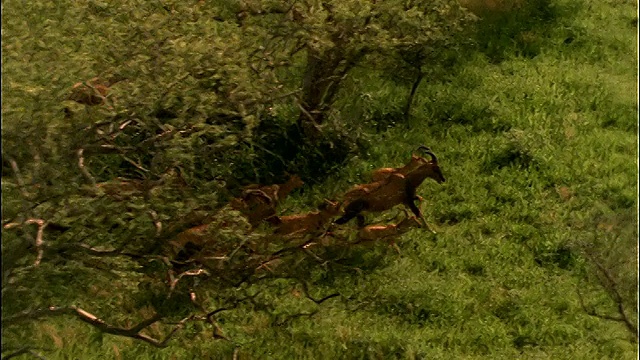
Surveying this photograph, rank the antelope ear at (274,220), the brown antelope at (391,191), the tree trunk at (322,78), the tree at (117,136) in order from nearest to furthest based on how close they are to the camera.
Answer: the tree at (117,136), the antelope ear at (274,220), the brown antelope at (391,191), the tree trunk at (322,78)

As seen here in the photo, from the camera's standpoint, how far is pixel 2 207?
5969 millimetres

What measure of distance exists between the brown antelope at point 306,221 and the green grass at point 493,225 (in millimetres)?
441

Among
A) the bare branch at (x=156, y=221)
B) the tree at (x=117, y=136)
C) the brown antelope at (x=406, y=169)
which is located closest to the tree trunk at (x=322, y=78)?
the brown antelope at (x=406, y=169)

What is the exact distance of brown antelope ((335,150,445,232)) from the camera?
A: 9953 mm

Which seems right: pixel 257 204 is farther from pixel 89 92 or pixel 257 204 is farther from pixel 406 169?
pixel 89 92

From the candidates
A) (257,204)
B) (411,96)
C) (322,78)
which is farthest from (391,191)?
(411,96)

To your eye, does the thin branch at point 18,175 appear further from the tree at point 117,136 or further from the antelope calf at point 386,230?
the antelope calf at point 386,230

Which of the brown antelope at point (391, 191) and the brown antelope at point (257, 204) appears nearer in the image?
the brown antelope at point (257, 204)

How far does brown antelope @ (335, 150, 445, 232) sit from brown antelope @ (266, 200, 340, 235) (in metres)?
0.22

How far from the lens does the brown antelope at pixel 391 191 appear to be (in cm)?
995

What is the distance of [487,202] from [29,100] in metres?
6.30

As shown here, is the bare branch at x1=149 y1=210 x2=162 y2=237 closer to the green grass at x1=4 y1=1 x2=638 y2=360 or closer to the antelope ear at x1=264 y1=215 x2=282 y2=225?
the green grass at x1=4 y1=1 x2=638 y2=360

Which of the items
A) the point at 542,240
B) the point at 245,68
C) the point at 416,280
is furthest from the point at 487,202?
the point at 245,68

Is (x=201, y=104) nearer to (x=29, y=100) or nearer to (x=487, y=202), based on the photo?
(x=29, y=100)
